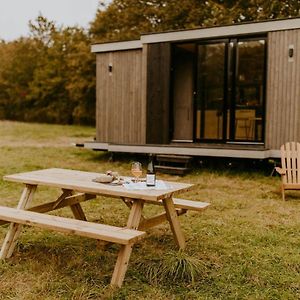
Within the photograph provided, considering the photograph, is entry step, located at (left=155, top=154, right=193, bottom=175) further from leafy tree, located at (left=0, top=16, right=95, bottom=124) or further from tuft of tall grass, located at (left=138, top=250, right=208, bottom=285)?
leafy tree, located at (left=0, top=16, right=95, bottom=124)

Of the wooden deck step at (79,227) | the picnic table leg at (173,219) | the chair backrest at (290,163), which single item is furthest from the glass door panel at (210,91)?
the wooden deck step at (79,227)

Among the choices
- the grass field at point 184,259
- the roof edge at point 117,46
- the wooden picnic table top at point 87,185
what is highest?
the roof edge at point 117,46

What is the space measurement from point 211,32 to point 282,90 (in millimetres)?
1748

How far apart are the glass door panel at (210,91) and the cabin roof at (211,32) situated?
0.30 meters

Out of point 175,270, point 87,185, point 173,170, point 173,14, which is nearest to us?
point 175,270

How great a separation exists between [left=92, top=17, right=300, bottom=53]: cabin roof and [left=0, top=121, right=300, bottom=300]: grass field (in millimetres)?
3290

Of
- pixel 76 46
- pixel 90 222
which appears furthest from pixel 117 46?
pixel 76 46

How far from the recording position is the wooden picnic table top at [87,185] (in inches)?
134

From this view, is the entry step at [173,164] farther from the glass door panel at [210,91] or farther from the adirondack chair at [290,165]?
the adirondack chair at [290,165]

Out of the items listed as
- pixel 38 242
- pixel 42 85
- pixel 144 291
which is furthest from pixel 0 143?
pixel 42 85

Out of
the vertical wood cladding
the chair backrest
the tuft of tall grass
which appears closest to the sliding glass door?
the vertical wood cladding

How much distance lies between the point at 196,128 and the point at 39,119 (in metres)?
18.8

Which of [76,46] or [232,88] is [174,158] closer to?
[232,88]

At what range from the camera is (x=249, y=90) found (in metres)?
8.48
